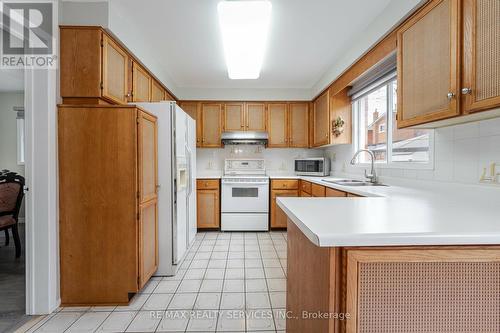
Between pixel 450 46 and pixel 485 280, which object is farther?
pixel 450 46

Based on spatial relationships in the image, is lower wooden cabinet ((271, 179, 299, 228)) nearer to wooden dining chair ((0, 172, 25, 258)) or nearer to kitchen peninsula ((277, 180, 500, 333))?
kitchen peninsula ((277, 180, 500, 333))

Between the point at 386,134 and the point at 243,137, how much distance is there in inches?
86.3

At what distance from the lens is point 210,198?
3.92 meters

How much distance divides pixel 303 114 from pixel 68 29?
11.1 ft

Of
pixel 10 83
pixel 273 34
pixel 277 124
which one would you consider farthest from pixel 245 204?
pixel 10 83

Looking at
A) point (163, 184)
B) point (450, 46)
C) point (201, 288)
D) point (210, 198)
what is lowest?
point (201, 288)

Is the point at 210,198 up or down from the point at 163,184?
down

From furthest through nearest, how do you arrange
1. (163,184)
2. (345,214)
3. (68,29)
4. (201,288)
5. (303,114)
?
(303,114) < (163,184) < (201,288) < (68,29) < (345,214)

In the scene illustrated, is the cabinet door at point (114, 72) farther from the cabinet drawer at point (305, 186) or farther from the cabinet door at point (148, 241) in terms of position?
the cabinet drawer at point (305, 186)

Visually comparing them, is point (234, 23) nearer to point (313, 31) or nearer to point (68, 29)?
point (313, 31)

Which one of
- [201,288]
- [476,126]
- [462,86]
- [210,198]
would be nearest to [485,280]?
[462,86]

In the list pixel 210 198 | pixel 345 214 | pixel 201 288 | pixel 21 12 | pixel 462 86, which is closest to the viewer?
pixel 345 214

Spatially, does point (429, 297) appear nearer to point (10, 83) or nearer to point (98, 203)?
point (98, 203)

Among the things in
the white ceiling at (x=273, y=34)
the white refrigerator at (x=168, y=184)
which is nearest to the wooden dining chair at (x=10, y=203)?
the white refrigerator at (x=168, y=184)
